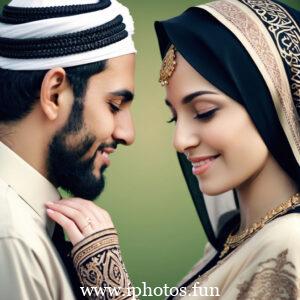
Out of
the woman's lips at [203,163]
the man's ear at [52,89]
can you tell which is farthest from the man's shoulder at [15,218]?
the woman's lips at [203,163]

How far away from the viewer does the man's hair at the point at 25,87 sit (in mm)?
1958

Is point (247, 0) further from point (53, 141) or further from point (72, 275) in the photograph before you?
point (72, 275)

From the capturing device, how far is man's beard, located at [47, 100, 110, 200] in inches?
77.7

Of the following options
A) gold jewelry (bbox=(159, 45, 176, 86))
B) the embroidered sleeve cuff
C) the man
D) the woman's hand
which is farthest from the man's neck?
gold jewelry (bbox=(159, 45, 176, 86))

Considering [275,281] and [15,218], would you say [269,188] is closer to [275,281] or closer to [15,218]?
[275,281]

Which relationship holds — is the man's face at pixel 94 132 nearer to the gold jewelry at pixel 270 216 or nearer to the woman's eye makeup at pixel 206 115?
the woman's eye makeup at pixel 206 115

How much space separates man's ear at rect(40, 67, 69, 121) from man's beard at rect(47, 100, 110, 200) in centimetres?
5

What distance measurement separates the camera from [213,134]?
197 cm

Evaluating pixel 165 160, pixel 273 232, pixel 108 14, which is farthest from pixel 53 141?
pixel 165 160

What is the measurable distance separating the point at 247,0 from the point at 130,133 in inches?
17.9

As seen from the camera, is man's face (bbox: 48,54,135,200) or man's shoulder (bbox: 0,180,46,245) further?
man's face (bbox: 48,54,135,200)

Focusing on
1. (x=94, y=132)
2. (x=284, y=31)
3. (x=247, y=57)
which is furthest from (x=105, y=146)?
(x=284, y=31)

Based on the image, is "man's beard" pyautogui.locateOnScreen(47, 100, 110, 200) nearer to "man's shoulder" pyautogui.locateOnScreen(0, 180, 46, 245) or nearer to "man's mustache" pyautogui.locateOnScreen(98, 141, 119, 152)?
"man's mustache" pyautogui.locateOnScreen(98, 141, 119, 152)

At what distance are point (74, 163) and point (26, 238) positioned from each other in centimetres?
29
